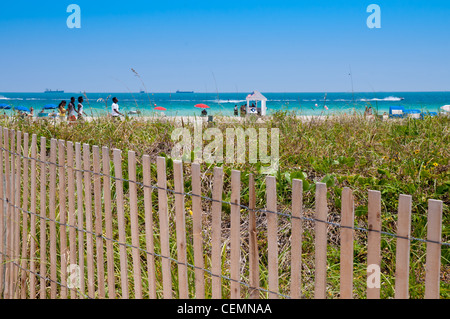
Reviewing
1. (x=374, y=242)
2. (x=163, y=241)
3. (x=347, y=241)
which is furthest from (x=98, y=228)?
(x=374, y=242)

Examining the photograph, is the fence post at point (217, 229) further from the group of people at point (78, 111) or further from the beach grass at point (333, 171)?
the group of people at point (78, 111)

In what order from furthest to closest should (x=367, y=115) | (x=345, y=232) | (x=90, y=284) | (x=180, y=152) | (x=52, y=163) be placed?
1. (x=367, y=115)
2. (x=180, y=152)
3. (x=52, y=163)
4. (x=90, y=284)
5. (x=345, y=232)

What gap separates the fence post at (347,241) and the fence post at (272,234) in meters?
0.33

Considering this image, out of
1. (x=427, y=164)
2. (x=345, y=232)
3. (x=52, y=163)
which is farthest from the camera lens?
(x=427, y=164)

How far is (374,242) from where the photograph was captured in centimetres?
190

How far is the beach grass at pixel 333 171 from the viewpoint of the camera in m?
3.52

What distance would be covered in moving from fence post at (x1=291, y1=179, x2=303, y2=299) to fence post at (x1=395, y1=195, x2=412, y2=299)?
1.42 ft

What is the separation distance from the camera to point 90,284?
3.16 meters

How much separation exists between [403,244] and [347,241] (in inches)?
9.3

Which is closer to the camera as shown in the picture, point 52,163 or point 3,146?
point 52,163

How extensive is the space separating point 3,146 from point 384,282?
3611 millimetres

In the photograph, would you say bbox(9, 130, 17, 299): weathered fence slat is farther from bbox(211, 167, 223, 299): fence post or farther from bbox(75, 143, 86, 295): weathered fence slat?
bbox(211, 167, 223, 299): fence post

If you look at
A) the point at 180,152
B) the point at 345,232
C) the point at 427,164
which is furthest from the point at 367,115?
the point at 345,232

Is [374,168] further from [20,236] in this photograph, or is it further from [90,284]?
[20,236]
